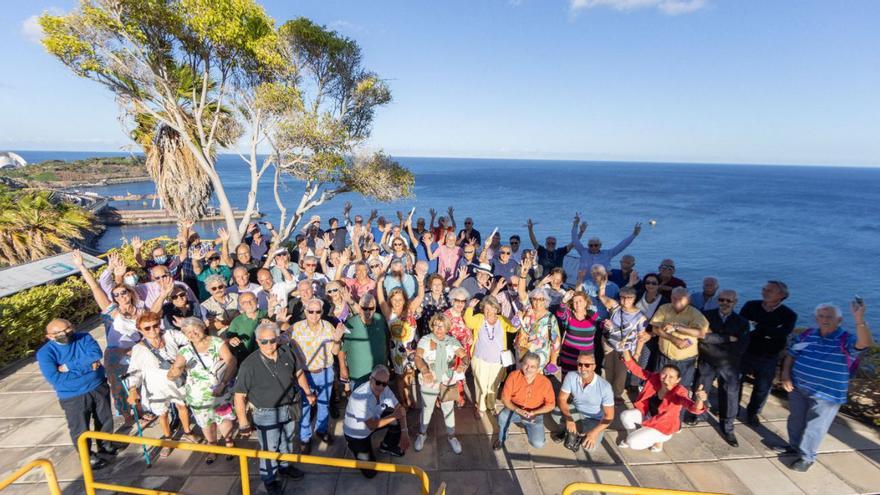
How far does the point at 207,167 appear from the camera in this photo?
12.3m

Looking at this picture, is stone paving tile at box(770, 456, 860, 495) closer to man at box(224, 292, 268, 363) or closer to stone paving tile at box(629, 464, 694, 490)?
stone paving tile at box(629, 464, 694, 490)

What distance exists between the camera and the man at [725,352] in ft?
15.9

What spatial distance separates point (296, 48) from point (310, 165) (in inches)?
147

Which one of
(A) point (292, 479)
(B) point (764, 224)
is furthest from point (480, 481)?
(B) point (764, 224)

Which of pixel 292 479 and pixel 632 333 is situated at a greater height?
pixel 632 333

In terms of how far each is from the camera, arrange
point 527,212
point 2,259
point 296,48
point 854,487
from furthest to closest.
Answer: point 527,212 < point 296,48 < point 2,259 < point 854,487

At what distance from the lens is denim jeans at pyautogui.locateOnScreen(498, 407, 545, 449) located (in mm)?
4773

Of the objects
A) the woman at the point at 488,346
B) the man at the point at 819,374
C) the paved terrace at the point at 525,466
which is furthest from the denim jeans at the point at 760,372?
the woman at the point at 488,346

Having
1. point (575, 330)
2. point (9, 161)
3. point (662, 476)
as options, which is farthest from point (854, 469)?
point (9, 161)

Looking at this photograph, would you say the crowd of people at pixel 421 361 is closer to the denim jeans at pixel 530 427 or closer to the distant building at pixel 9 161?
the denim jeans at pixel 530 427

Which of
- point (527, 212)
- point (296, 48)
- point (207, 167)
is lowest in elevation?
point (527, 212)

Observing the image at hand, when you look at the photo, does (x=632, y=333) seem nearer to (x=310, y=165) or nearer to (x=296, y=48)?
(x=310, y=165)

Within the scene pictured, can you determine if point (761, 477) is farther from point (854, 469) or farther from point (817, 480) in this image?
point (854, 469)

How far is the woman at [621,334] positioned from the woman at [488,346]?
5.03ft
